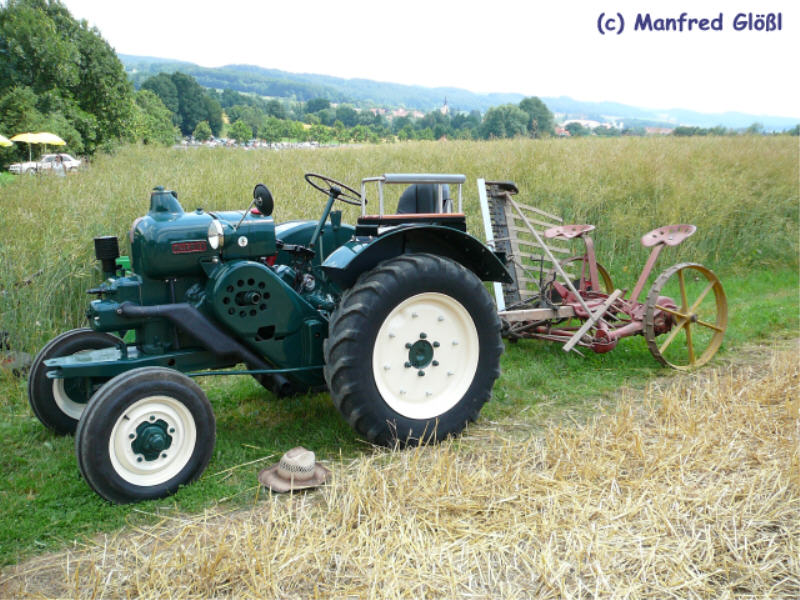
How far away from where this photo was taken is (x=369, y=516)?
9.14 feet

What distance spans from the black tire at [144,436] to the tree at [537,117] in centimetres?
1014

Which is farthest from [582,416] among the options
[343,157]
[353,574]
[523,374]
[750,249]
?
[343,157]

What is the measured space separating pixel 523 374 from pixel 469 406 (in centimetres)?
138

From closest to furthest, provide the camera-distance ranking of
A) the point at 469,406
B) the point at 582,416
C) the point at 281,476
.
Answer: the point at 281,476 < the point at 469,406 < the point at 582,416

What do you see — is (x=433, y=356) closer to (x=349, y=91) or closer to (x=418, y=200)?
(x=418, y=200)

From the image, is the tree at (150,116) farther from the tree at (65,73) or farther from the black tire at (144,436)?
the black tire at (144,436)

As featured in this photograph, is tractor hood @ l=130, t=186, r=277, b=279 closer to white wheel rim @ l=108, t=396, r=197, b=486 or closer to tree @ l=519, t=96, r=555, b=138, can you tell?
white wheel rim @ l=108, t=396, r=197, b=486

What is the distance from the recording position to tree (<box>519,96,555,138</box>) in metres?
12.6

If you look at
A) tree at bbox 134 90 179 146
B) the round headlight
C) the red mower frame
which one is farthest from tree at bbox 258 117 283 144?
tree at bbox 134 90 179 146

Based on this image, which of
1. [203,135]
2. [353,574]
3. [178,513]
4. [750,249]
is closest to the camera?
[353,574]

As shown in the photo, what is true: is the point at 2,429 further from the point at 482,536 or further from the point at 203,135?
the point at 203,135

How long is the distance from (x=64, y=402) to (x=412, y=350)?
1.97m

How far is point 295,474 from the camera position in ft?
10.4

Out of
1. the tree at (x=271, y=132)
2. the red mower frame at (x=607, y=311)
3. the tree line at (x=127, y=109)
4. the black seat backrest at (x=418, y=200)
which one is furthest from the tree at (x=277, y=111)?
the black seat backrest at (x=418, y=200)
